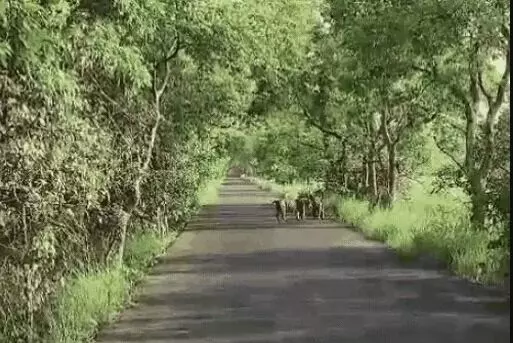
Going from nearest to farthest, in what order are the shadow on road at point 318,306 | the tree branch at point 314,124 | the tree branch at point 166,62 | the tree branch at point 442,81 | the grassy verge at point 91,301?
the grassy verge at point 91,301 < the shadow on road at point 318,306 < the tree branch at point 166,62 < the tree branch at point 442,81 < the tree branch at point 314,124

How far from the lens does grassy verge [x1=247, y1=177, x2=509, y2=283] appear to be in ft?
52.2

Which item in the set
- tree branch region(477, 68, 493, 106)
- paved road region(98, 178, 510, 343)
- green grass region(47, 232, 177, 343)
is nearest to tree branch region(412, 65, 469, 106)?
tree branch region(477, 68, 493, 106)

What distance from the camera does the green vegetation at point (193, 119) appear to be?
990 centimetres

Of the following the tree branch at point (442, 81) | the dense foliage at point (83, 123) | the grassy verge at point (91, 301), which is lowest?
the grassy verge at point (91, 301)

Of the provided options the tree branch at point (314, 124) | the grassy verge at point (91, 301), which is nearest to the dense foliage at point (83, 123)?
the grassy verge at point (91, 301)

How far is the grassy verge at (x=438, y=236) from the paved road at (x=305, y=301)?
43 cm

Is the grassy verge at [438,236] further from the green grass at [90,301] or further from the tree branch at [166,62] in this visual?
the tree branch at [166,62]

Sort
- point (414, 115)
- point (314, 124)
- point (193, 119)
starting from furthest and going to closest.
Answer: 1. point (314, 124)
2. point (414, 115)
3. point (193, 119)

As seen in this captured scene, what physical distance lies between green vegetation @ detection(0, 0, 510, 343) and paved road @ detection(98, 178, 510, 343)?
591 millimetres

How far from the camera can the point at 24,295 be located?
33.0 ft

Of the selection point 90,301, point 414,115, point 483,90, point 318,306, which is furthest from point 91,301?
point 414,115

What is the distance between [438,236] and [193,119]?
9.30 m

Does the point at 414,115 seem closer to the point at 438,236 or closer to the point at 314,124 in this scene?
the point at 314,124

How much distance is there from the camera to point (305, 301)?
45.4ft
